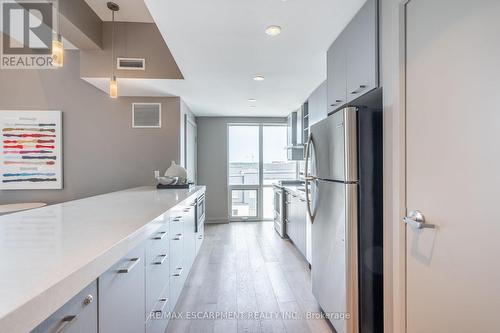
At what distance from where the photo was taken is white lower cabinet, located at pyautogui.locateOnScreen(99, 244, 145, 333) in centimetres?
95

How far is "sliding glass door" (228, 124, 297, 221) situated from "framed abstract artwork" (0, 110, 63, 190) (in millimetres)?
3140

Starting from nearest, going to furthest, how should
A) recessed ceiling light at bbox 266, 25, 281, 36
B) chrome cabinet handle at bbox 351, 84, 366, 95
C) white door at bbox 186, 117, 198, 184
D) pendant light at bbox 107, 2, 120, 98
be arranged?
chrome cabinet handle at bbox 351, 84, 366, 95
recessed ceiling light at bbox 266, 25, 281, 36
pendant light at bbox 107, 2, 120, 98
white door at bbox 186, 117, 198, 184

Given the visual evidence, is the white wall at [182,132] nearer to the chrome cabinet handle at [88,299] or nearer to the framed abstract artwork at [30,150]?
the framed abstract artwork at [30,150]

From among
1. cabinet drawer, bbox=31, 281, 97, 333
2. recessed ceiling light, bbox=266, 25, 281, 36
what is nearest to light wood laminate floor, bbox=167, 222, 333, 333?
cabinet drawer, bbox=31, 281, 97, 333

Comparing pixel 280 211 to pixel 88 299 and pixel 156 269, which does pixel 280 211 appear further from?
pixel 88 299

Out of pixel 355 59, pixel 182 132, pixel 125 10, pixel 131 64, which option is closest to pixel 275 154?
pixel 182 132

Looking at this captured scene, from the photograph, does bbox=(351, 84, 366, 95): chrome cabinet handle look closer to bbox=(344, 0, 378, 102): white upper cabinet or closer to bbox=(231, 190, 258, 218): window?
bbox=(344, 0, 378, 102): white upper cabinet

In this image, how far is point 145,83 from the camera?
3.26 m

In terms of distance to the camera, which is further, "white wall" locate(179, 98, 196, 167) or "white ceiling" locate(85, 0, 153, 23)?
"white wall" locate(179, 98, 196, 167)

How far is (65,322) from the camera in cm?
72

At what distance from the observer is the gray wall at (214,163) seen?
18.2 ft

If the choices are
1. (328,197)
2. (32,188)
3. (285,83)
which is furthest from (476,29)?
(32,188)

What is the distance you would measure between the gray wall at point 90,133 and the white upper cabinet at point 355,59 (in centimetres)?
256

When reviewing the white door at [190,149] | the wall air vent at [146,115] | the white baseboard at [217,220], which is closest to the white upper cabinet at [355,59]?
the wall air vent at [146,115]
